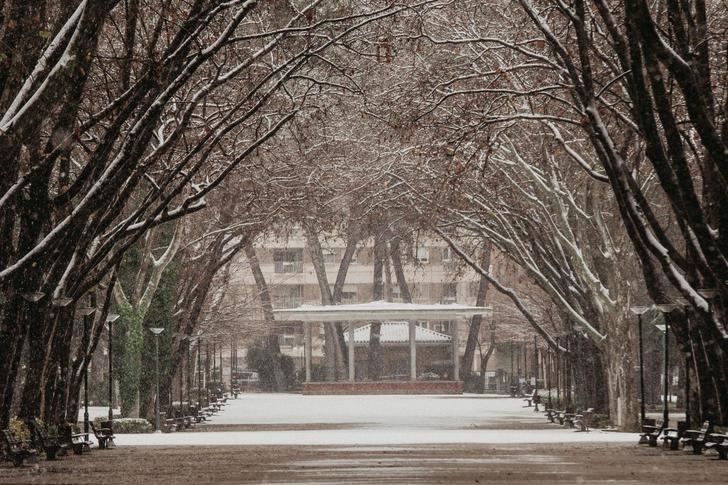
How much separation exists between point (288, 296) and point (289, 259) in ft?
10.4

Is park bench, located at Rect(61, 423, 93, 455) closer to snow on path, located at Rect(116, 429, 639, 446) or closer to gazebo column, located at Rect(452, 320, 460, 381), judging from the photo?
snow on path, located at Rect(116, 429, 639, 446)

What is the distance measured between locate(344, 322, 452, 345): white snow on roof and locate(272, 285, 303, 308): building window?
20.2 meters

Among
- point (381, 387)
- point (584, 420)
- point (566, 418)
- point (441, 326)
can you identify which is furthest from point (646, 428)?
point (441, 326)

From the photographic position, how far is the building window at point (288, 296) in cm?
12225

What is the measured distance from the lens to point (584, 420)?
39.6 metres

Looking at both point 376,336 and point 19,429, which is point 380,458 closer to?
point 19,429

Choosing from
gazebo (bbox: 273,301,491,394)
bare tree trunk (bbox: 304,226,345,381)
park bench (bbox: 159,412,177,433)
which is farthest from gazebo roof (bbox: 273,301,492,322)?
park bench (bbox: 159,412,177,433)

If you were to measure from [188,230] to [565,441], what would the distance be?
18.6 m

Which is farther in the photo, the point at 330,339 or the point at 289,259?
the point at 289,259

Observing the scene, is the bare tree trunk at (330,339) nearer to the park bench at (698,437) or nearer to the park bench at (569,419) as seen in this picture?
the park bench at (569,419)

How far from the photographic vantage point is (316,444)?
31.6 metres

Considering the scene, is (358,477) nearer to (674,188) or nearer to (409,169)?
(674,188)

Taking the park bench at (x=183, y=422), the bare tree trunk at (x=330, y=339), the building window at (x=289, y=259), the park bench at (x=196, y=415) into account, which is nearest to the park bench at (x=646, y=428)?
the park bench at (x=183, y=422)

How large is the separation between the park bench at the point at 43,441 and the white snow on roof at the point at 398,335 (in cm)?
6723
